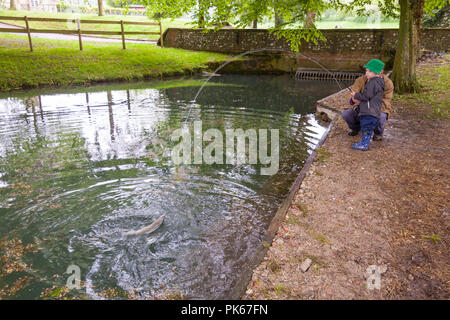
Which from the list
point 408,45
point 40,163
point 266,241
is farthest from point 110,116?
point 408,45

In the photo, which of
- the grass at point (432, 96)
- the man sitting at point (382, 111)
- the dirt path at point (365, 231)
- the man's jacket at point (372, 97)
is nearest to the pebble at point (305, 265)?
the dirt path at point (365, 231)

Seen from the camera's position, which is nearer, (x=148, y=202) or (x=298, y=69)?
(x=148, y=202)

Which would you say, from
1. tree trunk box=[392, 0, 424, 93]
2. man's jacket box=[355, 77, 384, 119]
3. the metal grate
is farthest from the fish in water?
the metal grate

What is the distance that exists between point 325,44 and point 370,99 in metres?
18.2

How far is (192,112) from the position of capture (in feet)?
36.6

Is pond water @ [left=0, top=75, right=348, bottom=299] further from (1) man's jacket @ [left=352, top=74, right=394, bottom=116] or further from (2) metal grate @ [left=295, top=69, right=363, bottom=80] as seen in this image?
(2) metal grate @ [left=295, top=69, right=363, bottom=80]

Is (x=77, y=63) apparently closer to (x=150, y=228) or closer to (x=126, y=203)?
(x=126, y=203)

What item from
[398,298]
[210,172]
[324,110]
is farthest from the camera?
[324,110]

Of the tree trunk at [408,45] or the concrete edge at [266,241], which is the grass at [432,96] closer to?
the tree trunk at [408,45]

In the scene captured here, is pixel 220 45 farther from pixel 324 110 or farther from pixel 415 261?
pixel 415 261

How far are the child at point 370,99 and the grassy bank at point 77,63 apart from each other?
14.3 metres

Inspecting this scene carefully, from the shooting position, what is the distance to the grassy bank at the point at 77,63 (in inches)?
596

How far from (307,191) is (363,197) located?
80 centimetres
